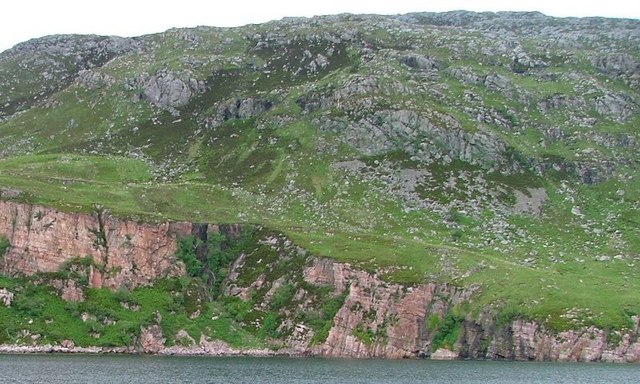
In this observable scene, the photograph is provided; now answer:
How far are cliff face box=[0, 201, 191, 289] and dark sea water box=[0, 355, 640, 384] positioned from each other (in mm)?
28759

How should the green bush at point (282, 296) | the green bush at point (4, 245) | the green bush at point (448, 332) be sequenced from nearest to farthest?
the green bush at point (448, 332) < the green bush at point (4, 245) < the green bush at point (282, 296)

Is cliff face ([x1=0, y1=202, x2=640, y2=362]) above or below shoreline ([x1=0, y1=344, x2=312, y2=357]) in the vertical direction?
above

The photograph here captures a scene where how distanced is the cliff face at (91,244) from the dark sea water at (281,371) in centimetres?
2876

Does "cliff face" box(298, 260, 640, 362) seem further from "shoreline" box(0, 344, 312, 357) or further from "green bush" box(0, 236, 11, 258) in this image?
"green bush" box(0, 236, 11, 258)

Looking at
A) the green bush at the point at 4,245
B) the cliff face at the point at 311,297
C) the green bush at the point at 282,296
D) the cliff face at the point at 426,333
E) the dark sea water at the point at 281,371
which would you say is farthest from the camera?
the green bush at the point at 282,296

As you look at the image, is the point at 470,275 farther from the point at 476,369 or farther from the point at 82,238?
the point at 82,238

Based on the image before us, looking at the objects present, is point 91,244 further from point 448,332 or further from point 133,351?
point 448,332

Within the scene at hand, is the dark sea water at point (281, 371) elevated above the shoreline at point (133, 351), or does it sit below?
above

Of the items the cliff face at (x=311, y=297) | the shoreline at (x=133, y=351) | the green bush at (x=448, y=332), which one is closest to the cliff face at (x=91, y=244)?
the cliff face at (x=311, y=297)

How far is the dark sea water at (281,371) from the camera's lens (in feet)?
315

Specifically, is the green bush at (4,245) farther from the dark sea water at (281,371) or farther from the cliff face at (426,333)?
the cliff face at (426,333)

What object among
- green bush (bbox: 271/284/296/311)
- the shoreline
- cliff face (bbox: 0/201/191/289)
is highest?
cliff face (bbox: 0/201/191/289)

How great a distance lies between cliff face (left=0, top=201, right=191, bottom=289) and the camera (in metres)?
149

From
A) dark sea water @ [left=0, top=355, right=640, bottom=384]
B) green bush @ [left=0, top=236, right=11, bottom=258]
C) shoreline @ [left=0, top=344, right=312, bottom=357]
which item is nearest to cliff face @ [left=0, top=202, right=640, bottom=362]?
shoreline @ [left=0, top=344, right=312, bottom=357]
